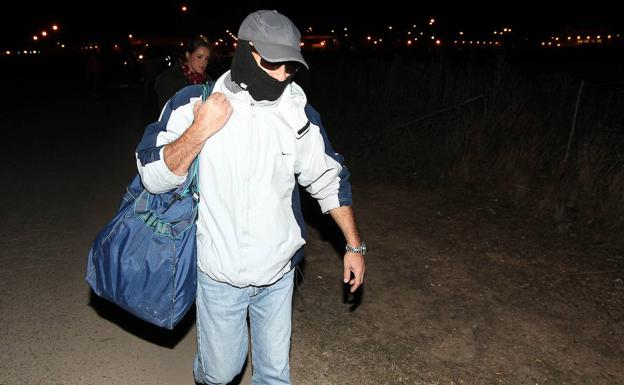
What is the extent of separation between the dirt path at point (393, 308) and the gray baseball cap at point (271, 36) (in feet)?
7.16

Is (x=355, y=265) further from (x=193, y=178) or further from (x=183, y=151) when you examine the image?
(x=183, y=151)

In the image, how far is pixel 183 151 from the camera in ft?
6.92

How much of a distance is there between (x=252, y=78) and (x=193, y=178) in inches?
20.9

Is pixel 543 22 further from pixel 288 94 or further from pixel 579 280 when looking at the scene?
pixel 288 94

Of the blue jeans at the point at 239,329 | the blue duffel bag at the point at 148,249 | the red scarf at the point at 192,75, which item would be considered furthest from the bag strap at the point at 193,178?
the red scarf at the point at 192,75

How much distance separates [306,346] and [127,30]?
70400 millimetres

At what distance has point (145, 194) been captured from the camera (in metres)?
2.36

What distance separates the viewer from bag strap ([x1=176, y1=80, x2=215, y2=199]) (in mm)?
2309

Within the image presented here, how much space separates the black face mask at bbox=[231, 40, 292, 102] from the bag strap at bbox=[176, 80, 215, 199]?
0.47ft

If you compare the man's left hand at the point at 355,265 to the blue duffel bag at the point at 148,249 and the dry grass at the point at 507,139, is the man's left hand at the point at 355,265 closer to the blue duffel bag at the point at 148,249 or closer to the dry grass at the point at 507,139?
the blue duffel bag at the point at 148,249

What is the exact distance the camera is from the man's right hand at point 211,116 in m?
2.09

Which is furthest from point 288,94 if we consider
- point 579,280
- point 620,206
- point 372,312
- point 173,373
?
point 620,206

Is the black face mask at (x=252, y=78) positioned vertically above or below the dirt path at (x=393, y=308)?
above

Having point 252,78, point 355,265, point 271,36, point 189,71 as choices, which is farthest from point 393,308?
point 189,71
